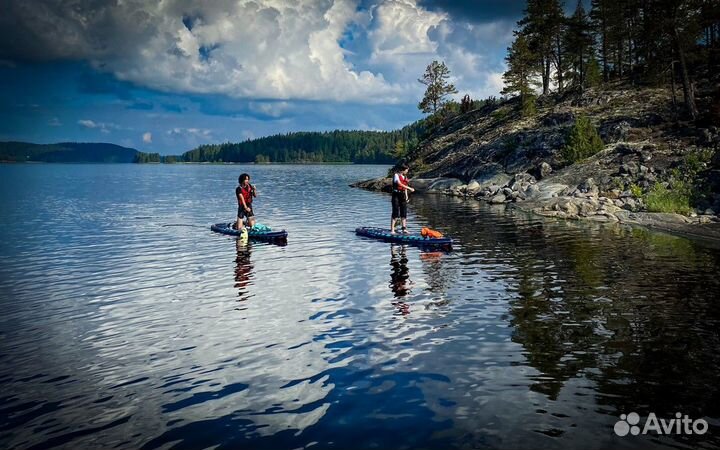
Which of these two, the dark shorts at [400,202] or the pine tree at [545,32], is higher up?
the pine tree at [545,32]

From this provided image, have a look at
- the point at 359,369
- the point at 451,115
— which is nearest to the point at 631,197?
the point at 359,369

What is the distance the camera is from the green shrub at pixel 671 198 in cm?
3444

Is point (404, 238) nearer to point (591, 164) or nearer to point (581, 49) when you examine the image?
point (591, 164)

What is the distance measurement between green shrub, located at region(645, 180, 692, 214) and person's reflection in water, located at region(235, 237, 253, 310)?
27.6 m

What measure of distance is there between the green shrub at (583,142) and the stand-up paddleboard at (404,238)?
31.7 m

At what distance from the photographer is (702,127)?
46344 millimetres

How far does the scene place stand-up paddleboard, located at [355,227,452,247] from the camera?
26172mm

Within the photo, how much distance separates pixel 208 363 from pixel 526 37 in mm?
86117

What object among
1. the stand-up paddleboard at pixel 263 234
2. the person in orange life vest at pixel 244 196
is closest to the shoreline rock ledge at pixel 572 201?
the stand-up paddleboard at pixel 263 234

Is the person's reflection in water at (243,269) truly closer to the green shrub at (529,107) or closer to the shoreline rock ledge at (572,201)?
the shoreline rock ledge at (572,201)

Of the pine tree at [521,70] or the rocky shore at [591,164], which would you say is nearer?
the rocky shore at [591,164]

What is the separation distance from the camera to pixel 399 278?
64.0ft

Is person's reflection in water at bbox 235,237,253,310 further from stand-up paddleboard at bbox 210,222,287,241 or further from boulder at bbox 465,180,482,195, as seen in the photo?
boulder at bbox 465,180,482,195

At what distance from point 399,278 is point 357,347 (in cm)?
772
